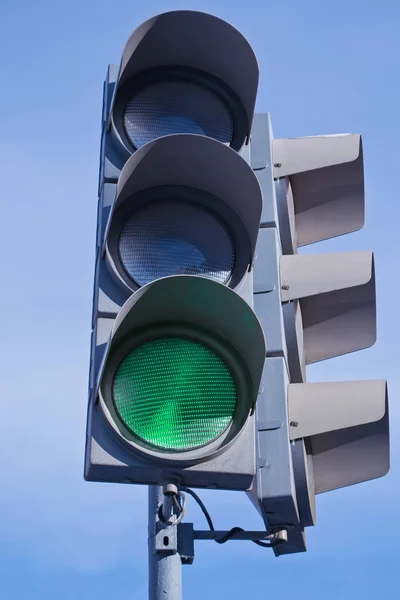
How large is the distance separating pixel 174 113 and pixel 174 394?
1160 millimetres

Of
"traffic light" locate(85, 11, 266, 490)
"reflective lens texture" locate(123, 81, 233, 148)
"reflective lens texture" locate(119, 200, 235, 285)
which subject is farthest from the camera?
"reflective lens texture" locate(123, 81, 233, 148)

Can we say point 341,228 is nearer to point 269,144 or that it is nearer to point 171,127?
point 269,144

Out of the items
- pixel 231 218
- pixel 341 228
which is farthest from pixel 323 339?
pixel 231 218

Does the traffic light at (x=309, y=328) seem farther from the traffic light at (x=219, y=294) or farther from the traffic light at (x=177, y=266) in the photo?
the traffic light at (x=177, y=266)

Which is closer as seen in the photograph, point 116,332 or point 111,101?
point 116,332

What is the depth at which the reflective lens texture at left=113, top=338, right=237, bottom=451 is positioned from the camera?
2.87 m

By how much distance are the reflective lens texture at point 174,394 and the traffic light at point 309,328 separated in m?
0.61

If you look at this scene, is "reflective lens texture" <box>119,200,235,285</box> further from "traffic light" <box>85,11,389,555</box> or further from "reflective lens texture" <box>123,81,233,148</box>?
"reflective lens texture" <box>123,81,233,148</box>

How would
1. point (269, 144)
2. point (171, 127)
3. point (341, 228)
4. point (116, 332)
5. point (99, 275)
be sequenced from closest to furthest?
1. point (116, 332)
2. point (99, 275)
3. point (171, 127)
4. point (269, 144)
5. point (341, 228)

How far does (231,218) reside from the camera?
3.33 meters

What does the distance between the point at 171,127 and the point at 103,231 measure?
55cm

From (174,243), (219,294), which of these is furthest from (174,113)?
(219,294)

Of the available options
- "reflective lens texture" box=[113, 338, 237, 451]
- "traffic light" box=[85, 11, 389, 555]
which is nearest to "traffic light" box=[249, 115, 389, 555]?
"traffic light" box=[85, 11, 389, 555]

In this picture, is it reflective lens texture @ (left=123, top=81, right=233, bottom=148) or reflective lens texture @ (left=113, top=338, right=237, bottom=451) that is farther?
reflective lens texture @ (left=123, top=81, right=233, bottom=148)
